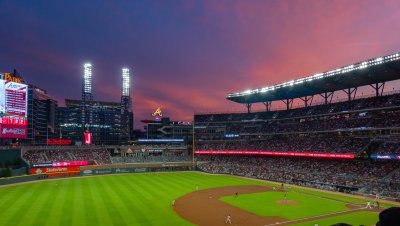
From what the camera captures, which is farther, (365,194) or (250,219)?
(365,194)

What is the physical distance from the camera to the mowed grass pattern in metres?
37.1

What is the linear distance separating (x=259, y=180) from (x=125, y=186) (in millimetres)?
31045

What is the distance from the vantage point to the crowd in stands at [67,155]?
79938mm

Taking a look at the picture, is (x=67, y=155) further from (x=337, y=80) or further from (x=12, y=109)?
(x=337, y=80)

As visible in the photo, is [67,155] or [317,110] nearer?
[317,110]

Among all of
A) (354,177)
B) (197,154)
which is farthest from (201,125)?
(354,177)

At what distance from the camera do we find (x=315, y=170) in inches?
2702

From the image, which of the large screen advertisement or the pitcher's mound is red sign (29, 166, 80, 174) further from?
the pitcher's mound

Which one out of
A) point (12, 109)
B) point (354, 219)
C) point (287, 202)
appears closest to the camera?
point (354, 219)

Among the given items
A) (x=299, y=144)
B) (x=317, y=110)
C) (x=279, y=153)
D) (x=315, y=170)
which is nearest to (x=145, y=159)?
(x=279, y=153)

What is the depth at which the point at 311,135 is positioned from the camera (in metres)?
81.6

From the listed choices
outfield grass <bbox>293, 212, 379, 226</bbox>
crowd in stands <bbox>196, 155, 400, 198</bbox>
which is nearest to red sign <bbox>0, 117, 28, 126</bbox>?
crowd in stands <bbox>196, 155, 400, 198</bbox>

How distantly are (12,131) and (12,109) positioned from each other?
4.40 m

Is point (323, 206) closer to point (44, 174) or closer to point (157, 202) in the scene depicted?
point (157, 202)
